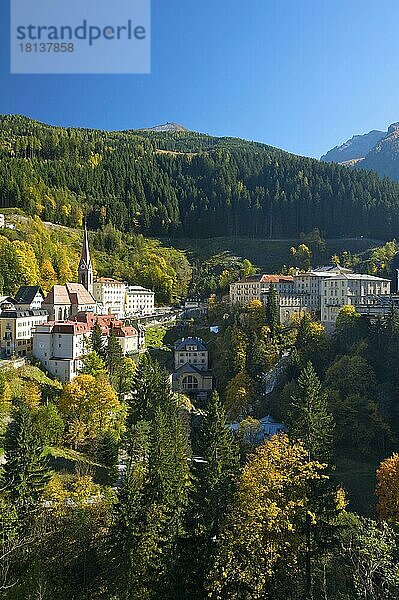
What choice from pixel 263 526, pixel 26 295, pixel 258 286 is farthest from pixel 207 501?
pixel 258 286

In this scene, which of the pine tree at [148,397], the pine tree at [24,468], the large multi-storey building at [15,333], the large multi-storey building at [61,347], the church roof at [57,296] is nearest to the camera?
the pine tree at [24,468]

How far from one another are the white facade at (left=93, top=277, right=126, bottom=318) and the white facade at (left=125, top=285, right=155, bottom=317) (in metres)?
1.60

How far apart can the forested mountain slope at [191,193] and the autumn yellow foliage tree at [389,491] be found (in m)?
82.5

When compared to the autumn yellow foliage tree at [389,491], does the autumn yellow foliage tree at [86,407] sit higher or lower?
higher

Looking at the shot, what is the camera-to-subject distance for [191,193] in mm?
133750

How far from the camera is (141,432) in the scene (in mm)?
34281

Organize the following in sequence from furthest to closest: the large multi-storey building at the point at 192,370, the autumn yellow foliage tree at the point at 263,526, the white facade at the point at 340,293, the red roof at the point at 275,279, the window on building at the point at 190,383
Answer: the red roof at the point at 275,279, the white facade at the point at 340,293, the window on building at the point at 190,383, the large multi-storey building at the point at 192,370, the autumn yellow foliage tree at the point at 263,526

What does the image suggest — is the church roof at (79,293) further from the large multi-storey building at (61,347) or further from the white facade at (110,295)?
the large multi-storey building at (61,347)

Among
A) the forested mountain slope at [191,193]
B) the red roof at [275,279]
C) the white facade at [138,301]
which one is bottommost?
the white facade at [138,301]

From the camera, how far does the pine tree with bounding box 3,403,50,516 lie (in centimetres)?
2517

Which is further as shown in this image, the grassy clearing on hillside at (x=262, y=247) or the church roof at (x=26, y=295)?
the grassy clearing on hillside at (x=262, y=247)

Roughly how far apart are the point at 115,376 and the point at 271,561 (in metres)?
34.0

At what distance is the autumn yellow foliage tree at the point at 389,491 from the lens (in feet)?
92.9

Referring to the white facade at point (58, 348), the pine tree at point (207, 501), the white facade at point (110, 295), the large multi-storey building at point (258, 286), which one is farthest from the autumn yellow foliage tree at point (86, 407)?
the large multi-storey building at point (258, 286)
